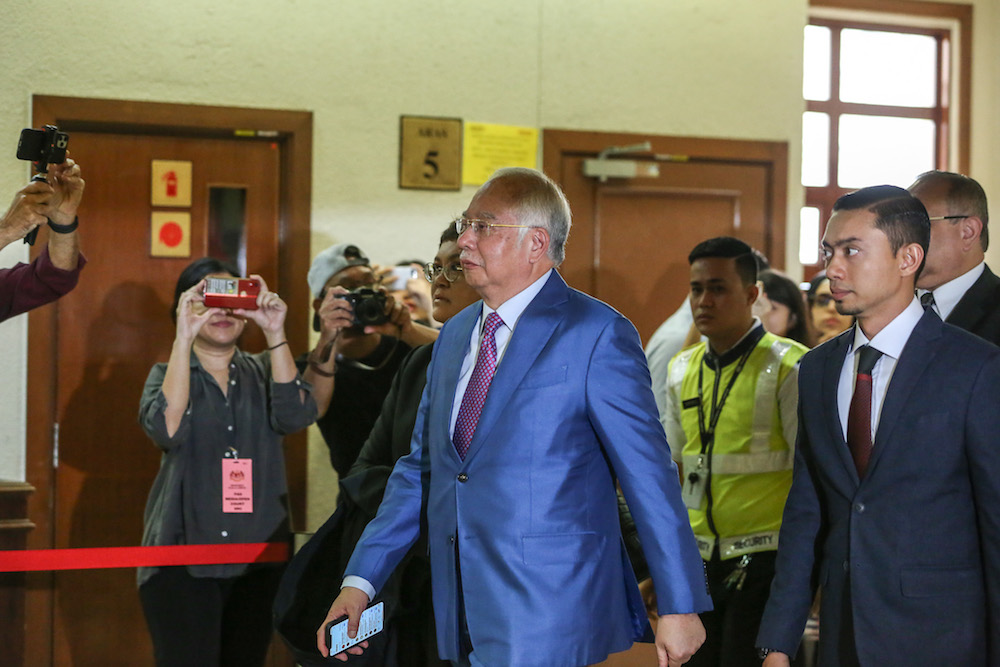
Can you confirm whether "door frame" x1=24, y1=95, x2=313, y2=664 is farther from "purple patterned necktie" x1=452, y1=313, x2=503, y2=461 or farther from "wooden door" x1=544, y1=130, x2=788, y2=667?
"purple patterned necktie" x1=452, y1=313, x2=503, y2=461

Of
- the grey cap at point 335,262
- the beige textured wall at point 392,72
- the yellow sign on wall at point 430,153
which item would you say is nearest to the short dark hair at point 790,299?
the beige textured wall at point 392,72

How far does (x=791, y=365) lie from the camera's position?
3053 mm

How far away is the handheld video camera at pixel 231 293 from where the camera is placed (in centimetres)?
296

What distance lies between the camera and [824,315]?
15.5 ft

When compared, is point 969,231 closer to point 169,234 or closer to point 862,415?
point 862,415

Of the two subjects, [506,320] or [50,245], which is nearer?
[506,320]

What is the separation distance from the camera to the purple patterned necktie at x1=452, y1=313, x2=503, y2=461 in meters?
2.06

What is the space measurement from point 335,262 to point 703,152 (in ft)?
6.50

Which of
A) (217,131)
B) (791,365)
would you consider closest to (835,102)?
(791,365)

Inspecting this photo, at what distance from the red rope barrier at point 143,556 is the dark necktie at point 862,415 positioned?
1.71m

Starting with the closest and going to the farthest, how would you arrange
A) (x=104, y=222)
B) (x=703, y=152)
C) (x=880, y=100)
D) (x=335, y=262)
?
(x=335, y=262) → (x=104, y=222) → (x=703, y=152) → (x=880, y=100)

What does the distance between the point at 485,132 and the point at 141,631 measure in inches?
94.7

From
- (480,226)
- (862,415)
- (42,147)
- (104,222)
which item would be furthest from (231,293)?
(862,415)

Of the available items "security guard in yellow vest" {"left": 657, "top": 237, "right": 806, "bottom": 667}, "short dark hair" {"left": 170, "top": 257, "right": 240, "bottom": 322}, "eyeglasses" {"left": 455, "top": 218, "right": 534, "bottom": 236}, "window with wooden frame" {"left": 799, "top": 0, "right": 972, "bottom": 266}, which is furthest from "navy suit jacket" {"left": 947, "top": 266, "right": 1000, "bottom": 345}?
"window with wooden frame" {"left": 799, "top": 0, "right": 972, "bottom": 266}
